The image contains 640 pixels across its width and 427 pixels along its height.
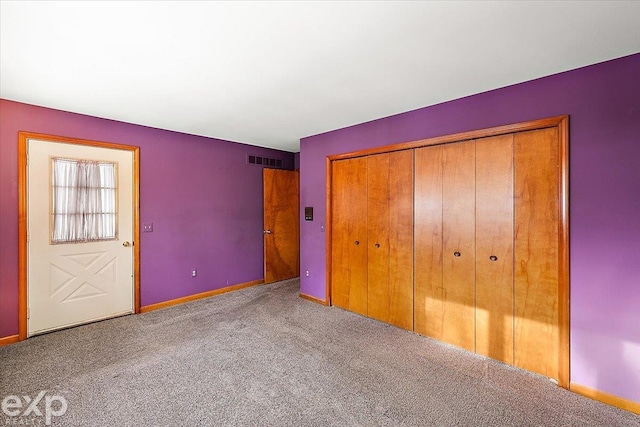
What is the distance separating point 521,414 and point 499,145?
2.08 m

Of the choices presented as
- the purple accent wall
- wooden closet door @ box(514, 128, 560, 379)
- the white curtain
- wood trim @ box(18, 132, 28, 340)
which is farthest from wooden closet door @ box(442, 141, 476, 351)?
wood trim @ box(18, 132, 28, 340)

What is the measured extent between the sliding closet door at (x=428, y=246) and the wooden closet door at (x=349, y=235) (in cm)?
72

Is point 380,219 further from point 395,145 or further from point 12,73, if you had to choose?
point 12,73

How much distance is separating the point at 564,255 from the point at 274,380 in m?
2.47

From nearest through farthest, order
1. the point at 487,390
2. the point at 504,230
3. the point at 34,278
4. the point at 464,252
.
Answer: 1. the point at 487,390
2. the point at 504,230
3. the point at 464,252
4. the point at 34,278

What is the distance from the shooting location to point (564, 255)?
2260 millimetres

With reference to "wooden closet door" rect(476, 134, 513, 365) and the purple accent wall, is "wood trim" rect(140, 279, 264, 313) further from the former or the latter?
the purple accent wall

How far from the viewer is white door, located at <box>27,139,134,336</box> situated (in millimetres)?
3061

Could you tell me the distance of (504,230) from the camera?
260cm

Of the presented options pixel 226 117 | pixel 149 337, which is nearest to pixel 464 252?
pixel 226 117
